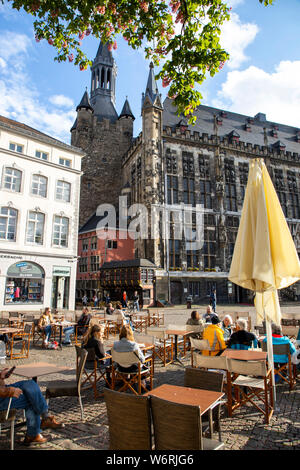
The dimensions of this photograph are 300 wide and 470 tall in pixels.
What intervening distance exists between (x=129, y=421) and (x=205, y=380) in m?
1.29

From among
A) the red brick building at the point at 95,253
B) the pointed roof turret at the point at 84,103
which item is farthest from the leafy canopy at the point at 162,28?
the pointed roof turret at the point at 84,103

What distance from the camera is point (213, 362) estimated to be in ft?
13.8

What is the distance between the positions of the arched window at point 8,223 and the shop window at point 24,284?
1779 millimetres

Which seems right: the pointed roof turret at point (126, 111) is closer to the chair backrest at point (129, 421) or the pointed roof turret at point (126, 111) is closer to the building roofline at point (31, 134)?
the building roofline at point (31, 134)

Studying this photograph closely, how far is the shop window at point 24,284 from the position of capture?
16.8 m

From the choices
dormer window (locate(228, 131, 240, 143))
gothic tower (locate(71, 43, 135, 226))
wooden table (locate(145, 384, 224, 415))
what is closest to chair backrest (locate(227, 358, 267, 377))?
wooden table (locate(145, 384, 224, 415))

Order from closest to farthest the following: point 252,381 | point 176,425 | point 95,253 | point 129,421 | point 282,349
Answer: point 176,425 → point 129,421 → point 252,381 → point 282,349 → point 95,253

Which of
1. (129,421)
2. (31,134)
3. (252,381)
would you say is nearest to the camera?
(129,421)

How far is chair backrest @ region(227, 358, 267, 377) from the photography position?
12.9 ft

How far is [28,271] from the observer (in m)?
17.5

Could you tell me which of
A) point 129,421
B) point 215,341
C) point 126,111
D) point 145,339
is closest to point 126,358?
point 145,339

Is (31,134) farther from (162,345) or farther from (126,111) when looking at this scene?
(126,111)

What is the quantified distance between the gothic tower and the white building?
56.2 feet

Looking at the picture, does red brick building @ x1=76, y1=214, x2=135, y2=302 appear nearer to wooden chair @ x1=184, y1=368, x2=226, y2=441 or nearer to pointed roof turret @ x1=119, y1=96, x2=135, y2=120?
pointed roof turret @ x1=119, y1=96, x2=135, y2=120
